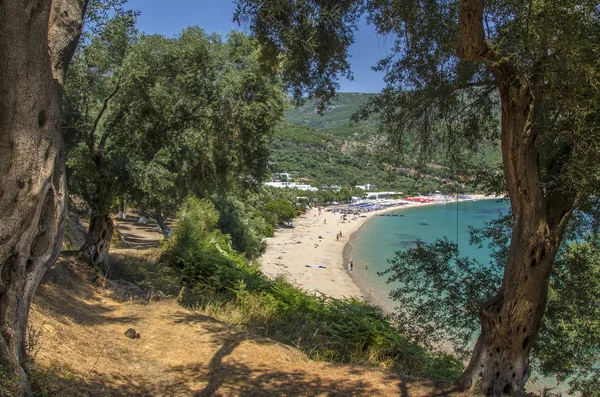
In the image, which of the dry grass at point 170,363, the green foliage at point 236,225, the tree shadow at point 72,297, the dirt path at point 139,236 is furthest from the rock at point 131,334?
the green foliage at point 236,225

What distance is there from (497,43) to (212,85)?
8.93 meters

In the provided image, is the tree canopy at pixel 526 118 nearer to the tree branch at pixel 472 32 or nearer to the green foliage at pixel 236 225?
the tree branch at pixel 472 32

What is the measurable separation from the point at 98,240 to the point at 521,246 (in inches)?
350

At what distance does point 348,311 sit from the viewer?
9.39 meters

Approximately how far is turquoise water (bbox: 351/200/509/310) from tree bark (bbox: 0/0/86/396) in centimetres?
613

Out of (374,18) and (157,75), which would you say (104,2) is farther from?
(374,18)

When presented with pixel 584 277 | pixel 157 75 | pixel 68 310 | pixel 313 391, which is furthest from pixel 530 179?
pixel 157 75

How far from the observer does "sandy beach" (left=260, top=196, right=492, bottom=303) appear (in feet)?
108

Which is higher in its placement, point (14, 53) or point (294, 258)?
point (14, 53)

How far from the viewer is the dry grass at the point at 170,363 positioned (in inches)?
181

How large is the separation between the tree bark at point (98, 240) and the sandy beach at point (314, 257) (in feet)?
26.3

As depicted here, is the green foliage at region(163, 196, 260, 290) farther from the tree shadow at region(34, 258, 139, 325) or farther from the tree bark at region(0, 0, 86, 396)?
the tree bark at region(0, 0, 86, 396)

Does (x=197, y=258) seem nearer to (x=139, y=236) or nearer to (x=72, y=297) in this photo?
(x=72, y=297)

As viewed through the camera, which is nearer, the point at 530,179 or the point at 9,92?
the point at 9,92
